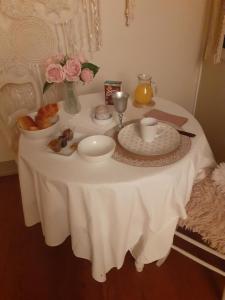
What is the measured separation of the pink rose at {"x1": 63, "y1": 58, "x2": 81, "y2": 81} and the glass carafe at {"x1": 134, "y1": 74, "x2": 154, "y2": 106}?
15.1 inches

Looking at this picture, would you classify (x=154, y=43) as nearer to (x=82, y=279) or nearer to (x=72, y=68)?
(x=72, y=68)

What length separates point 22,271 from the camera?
63.9 inches

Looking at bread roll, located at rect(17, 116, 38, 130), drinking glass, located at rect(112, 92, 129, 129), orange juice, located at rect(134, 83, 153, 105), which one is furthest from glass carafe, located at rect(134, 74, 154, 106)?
bread roll, located at rect(17, 116, 38, 130)

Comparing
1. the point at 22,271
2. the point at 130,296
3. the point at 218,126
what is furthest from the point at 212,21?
the point at 22,271

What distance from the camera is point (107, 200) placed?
106 centimetres

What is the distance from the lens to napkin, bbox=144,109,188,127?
1.40 m

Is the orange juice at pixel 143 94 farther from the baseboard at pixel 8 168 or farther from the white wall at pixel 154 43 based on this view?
the baseboard at pixel 8 168

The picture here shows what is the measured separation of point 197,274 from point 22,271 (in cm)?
98

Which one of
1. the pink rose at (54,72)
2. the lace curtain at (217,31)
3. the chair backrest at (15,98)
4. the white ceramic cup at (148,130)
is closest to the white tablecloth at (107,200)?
the white ceramic cup at (148,130)

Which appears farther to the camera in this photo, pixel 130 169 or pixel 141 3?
pixel 141 3

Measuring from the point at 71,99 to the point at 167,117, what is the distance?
0.50 meters

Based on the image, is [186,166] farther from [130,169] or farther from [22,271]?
[22,271]

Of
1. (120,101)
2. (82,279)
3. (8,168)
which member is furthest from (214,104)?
(8,168)

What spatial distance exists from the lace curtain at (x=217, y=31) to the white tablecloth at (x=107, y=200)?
88 centimetres
